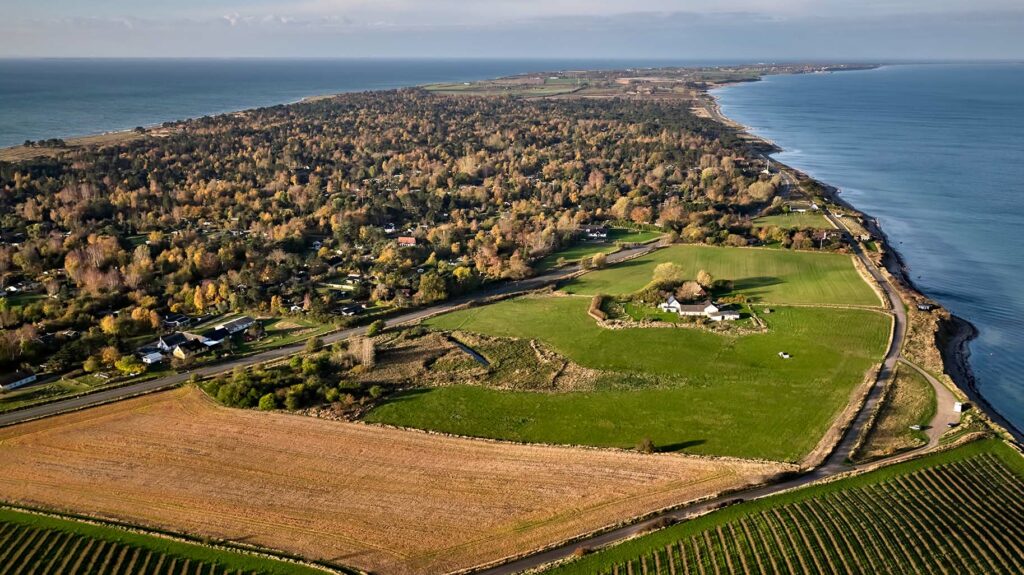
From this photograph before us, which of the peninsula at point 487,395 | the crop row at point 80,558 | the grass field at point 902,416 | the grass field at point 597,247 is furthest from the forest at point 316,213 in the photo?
the grass field at point 902,416

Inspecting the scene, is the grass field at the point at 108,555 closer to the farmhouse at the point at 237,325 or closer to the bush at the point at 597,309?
the farmhouse at the point at 237,325

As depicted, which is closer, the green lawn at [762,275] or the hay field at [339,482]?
the hay field at [339,482]

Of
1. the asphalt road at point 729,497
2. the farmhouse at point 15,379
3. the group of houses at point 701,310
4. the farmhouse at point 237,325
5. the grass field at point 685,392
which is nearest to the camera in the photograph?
the asphalt road at point 729,497

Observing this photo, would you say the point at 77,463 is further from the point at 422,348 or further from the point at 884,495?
the point at 884,495

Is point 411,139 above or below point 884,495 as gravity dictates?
above

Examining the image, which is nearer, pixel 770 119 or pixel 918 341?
pixel 918 341

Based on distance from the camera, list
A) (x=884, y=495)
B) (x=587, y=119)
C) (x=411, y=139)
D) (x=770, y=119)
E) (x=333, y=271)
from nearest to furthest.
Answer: (x=884, y=495)
(x=333, y=271)
(x=411, y=139)
(x=587, y=119)
(x=770, y=119)

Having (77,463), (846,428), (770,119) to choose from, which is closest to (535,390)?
(846,428)
